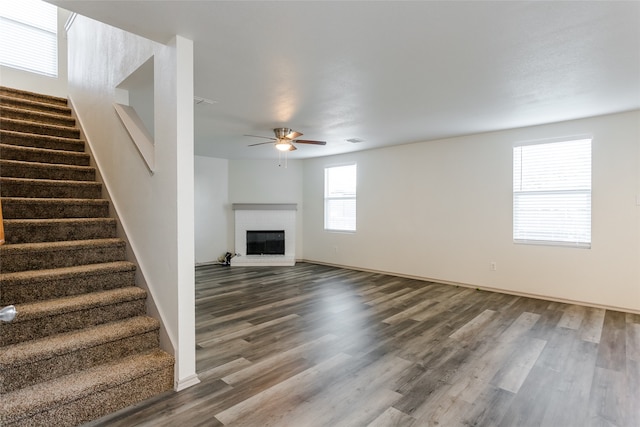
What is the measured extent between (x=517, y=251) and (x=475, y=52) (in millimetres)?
3351

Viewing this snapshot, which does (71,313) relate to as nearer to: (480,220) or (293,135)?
(293,135)

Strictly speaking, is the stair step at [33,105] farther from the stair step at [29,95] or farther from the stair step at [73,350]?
A: the stair step at [73,350]

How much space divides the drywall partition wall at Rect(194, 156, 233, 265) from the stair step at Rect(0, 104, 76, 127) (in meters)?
3.04

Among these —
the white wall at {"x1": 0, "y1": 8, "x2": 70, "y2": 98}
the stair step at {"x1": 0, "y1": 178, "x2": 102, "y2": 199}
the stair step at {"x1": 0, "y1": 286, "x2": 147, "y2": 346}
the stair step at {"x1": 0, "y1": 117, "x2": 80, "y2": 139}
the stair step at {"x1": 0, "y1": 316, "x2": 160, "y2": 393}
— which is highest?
the white wall at {"x1": 0, "y1": 8, "x2": 70, "y2": 98}

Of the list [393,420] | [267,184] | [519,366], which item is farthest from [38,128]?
[519,366]

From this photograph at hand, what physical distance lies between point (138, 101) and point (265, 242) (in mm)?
4464

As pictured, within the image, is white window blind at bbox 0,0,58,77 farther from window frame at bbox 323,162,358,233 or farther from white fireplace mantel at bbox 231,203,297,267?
window frame at bbox 323,162,358,233

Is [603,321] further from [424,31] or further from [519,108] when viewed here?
[424,31]

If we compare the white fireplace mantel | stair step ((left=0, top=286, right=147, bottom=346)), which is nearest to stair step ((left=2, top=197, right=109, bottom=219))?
stair step ((left=0, top=286, right=147, bottom=346))

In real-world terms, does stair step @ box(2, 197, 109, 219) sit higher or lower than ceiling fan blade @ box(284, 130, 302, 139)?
lower

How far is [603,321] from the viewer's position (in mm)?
3631

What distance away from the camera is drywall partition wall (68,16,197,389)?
7.20ft

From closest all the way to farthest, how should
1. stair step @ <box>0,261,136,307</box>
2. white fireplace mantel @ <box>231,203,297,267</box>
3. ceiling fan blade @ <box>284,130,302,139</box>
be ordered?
stair step @ <box>0,261,136,307</box> → ceiling fan blade @ <box>284,130,302,139</box> → white fireplace mantel @ <box>231,203,297,267</box>

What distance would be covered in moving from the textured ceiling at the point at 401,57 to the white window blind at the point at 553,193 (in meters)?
0.54
